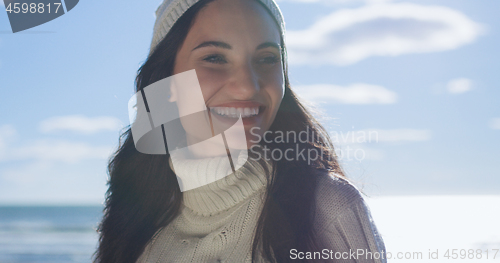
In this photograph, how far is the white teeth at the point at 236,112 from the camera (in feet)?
5.26

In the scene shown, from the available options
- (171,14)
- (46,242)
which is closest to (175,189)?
(171,14)

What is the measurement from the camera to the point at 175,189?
6.66ft

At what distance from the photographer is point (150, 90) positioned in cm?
210

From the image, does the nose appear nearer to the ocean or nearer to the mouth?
the mouth

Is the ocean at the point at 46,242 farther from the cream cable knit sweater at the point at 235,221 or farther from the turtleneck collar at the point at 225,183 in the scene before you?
the turtleneck collar at the point at 225,183

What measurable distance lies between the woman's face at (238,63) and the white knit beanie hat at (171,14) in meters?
0.10

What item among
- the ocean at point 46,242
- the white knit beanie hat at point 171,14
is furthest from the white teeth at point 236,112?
the ocean at point 46,242

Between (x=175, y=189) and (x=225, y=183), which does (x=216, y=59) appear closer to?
(x=225, y=183)

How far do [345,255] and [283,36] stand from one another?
1.16m

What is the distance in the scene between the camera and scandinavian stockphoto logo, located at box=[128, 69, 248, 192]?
5.53 feet

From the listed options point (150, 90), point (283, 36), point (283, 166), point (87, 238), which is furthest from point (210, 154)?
point (87, 238)

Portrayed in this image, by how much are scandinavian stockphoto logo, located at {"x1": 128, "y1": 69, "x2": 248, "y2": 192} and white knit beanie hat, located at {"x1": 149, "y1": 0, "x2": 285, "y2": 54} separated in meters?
0.24
